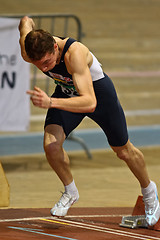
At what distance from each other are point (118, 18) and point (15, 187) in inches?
463

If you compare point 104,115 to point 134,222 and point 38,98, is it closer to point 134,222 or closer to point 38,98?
point 134,222

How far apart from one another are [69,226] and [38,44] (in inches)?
71.5

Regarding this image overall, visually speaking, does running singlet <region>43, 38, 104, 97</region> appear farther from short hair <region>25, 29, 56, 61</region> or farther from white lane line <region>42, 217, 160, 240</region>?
white lane line <region>42, 217, 160, 240</region>

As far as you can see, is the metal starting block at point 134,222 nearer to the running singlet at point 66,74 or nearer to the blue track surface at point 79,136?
the running singlet at point 66,74

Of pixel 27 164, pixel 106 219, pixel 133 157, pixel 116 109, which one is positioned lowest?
pixel 27 164

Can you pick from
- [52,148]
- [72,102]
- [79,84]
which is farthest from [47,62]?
[52,148]

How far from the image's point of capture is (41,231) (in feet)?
18.0

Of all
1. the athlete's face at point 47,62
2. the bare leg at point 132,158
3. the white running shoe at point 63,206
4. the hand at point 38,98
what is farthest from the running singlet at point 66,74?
the white running shoe at point 63,206

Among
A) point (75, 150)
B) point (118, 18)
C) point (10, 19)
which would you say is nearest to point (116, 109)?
point (10, 19)

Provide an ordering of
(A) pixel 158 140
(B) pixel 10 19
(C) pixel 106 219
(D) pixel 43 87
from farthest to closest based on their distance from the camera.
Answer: (D) pixel 43 87 < (A) pixel 158 140 < (B) pixel 10 19 < (C) pixel 106 219

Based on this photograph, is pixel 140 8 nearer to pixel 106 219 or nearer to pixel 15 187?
pixel 15 187

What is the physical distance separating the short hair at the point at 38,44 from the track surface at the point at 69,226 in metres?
1.51

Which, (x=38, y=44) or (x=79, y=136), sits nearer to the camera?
(x=38, y=44)

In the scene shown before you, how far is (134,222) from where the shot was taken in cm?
580
